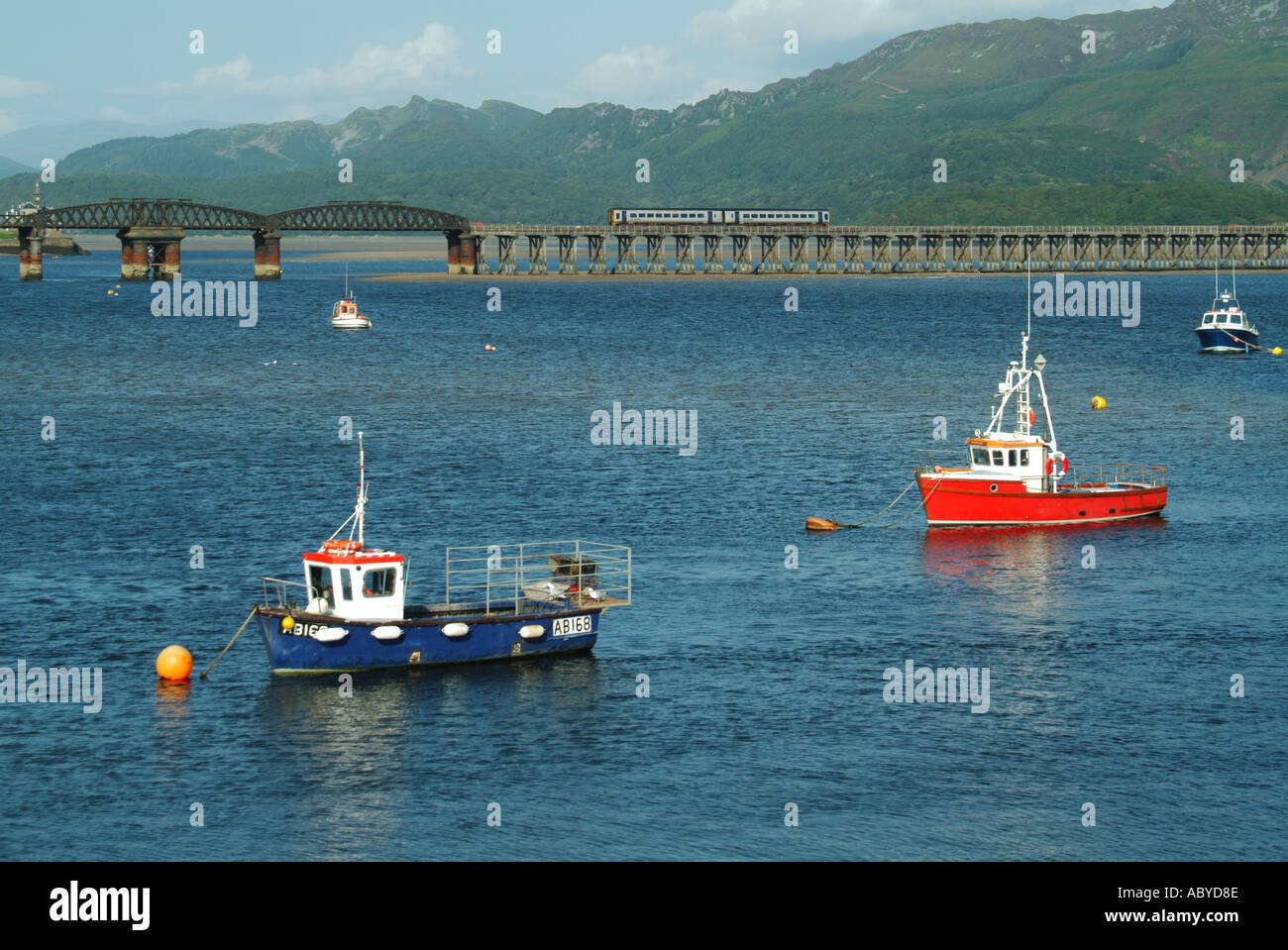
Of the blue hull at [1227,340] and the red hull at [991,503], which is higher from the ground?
the blue hull at [1227,340]

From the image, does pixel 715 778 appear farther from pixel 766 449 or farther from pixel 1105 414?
pixel 1105 414

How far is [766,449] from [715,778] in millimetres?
58479

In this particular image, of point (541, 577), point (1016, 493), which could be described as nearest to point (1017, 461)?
point (1016, 493)

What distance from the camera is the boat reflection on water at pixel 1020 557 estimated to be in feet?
214

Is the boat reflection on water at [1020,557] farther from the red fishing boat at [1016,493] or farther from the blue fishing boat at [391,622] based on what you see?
the blue fishing boat at [391,622]

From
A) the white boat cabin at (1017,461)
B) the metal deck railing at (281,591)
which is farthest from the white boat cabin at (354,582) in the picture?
the white boat cabin at (1017,461)

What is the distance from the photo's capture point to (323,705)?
166 ft

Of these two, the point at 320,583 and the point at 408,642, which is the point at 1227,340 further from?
the point at 320,583

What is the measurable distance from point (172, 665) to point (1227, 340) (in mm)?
135950

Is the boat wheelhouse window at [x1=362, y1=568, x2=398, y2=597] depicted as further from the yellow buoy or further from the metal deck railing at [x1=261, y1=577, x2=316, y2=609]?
the yellow buoy

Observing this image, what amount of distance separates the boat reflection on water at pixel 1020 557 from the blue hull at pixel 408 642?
18.5 meters

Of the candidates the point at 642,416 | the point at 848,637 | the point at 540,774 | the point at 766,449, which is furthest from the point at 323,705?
the point at 642,416

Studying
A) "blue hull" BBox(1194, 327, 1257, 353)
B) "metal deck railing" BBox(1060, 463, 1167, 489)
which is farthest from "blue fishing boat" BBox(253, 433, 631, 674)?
"blue hull" BBox(1194, 327, 1257, 353)
